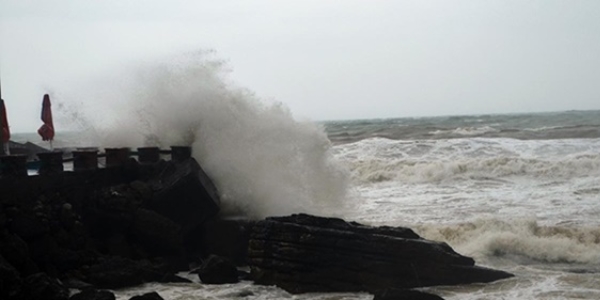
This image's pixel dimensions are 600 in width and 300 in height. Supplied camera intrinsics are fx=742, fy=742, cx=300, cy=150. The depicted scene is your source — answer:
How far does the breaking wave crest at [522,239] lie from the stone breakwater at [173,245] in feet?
8.48

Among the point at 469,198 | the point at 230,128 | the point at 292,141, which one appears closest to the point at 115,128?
the point at 230,128

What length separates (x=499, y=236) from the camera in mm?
13641

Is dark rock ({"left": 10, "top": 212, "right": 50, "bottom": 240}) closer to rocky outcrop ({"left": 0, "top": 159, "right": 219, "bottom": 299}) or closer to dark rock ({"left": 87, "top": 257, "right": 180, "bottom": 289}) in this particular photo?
rocky outcrop ({"left": 0, "top": 159, "right": 219, "bottom": 299})

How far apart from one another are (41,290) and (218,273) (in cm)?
271

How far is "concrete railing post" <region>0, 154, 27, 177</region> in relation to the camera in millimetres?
11375

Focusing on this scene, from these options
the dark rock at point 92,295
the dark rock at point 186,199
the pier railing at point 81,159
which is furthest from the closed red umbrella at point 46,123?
the dark rock at point 92,295

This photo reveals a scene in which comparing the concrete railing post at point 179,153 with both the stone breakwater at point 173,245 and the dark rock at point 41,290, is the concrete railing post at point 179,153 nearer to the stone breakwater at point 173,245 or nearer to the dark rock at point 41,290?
the stone breakwater at point 173,245

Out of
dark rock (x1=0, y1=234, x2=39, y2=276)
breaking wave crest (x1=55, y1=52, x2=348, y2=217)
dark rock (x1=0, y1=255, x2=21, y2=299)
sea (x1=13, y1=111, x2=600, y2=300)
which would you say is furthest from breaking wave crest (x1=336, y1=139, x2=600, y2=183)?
dark rock (x1=0, y1=255, x2=21, y2=299)

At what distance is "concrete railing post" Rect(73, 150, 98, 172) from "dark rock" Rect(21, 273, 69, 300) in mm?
3828

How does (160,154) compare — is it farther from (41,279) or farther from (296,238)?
(41,279)

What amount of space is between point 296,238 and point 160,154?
475 centimetres

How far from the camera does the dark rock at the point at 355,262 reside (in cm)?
1012

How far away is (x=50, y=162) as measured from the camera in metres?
11.9

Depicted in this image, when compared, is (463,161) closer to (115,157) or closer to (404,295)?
(115,157)
